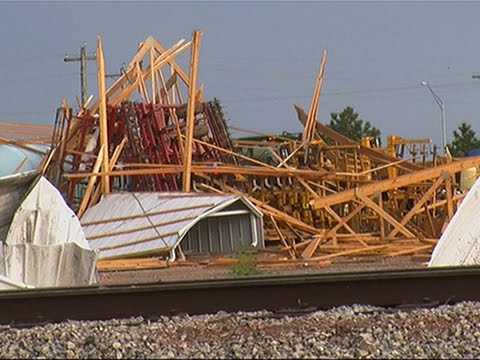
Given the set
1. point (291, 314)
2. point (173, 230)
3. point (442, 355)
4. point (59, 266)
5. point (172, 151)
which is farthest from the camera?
point (172, 151)

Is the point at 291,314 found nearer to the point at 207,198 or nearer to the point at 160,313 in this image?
the point at 160,313

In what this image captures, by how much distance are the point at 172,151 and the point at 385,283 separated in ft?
64.1

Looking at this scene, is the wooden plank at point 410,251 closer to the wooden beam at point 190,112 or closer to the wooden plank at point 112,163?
the wooden beam at point 190,112

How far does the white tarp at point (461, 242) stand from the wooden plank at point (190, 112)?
9.96 metres

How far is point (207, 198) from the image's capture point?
25531mm

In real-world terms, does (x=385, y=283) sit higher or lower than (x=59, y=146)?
lower

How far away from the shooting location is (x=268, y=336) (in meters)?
9.45

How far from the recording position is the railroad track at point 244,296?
11336 millimetres

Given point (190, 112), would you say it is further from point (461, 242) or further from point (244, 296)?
point (244, 296)

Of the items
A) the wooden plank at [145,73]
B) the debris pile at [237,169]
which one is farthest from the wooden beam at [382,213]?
the wooden plank at [145,73]

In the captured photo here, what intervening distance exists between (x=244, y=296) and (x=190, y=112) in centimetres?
1684

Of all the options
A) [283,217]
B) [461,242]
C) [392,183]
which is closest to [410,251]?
[392,183]

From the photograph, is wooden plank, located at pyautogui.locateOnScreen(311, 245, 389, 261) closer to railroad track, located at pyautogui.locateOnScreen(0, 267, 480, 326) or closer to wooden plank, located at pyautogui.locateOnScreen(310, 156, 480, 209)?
wooden plank, located at pyautogui.locateOnScreen(310, 156, 480, 209)

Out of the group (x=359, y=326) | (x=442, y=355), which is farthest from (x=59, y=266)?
(x=442, y=355)
